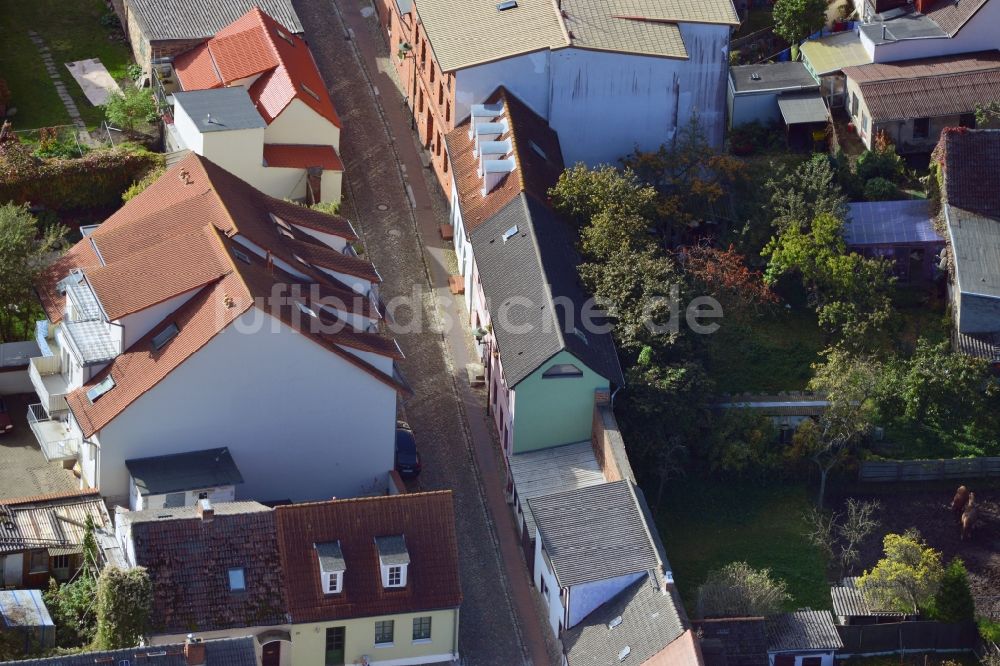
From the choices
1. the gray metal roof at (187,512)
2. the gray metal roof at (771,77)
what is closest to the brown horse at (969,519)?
the gray metal roof at (771,77)

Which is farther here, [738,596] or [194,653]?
[738,596]

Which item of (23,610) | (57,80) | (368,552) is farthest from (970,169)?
(23,610)

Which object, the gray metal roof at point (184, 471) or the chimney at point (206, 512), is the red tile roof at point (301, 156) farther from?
the chimney at point (206, 512)

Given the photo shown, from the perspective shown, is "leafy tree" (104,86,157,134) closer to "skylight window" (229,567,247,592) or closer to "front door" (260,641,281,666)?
"skylight window" (229,567,247,592)

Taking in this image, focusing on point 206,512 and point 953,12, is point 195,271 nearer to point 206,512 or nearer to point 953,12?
point 206,512

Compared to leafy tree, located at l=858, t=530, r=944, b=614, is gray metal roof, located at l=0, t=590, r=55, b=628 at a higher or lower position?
higher

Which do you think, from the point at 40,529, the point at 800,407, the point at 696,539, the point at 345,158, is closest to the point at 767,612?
the point at 696,539

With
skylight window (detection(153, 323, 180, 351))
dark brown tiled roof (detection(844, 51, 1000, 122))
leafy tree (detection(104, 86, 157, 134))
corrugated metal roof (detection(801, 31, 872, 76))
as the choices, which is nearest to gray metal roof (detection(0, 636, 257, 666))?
skylight window (detection(153, 323, 180, 351))
